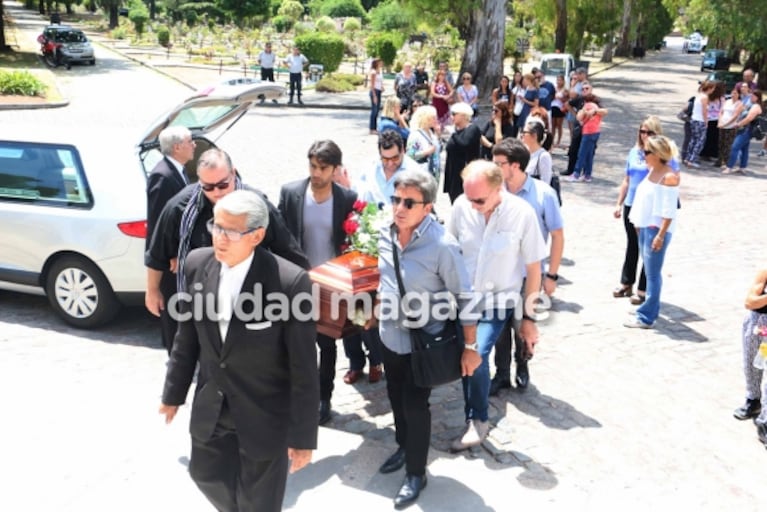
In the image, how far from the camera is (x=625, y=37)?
61.1m

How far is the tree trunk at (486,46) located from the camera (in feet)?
76.7

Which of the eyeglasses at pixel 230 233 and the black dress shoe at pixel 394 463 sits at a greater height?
the eyeglasses at pixel 230 233

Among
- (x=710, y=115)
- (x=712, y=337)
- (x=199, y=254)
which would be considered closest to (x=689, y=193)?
(x=710, y=115)

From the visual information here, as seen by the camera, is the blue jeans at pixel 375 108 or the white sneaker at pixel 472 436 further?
the blue jeans at pixel 375 108

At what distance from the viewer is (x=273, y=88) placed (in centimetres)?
741

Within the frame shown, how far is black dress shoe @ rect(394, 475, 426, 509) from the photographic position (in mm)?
4398

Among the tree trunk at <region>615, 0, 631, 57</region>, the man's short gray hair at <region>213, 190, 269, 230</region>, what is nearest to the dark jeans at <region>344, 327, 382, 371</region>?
the man's short gray hair at <region>213, 190, 269, 230</region>

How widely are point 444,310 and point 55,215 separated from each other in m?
4.02

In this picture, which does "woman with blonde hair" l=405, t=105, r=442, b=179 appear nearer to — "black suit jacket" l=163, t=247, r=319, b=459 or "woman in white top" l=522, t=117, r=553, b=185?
"woman in white top" l=522, t=117, r=553, b=185

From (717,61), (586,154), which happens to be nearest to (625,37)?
(717,61)

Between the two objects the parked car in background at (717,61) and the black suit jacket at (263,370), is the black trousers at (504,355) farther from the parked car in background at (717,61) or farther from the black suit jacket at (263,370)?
the parked car in background at (717,61)

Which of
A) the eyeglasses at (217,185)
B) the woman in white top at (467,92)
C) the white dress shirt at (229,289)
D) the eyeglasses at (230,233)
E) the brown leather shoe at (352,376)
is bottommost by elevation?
the brown leather shoe at (352,376)

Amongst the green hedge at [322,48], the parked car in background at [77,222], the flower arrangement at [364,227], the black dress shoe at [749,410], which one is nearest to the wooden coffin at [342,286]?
the flower arrangement at [364,227]

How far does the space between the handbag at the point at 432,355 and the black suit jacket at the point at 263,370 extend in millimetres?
919
